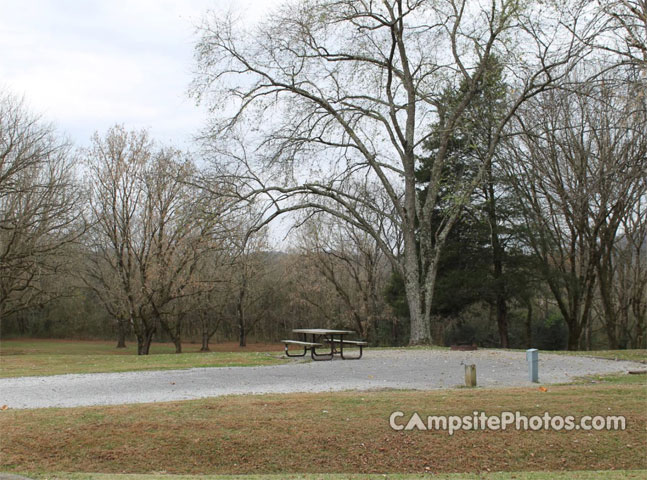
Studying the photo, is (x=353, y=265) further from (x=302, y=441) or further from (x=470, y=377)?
(x=302, y=441)

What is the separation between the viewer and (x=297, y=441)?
7.26m

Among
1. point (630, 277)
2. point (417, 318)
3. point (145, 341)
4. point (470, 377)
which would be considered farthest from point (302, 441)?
point (630, 277)

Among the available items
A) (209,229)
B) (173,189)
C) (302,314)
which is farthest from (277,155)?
(302,314)

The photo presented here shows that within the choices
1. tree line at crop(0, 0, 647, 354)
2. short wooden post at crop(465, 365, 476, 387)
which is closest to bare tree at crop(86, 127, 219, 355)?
tree line at crop(0, 0, 647, 354)

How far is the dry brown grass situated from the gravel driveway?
4.94 feet

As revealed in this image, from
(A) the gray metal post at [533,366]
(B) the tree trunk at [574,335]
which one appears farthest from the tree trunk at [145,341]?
(A) the gray metal post at [533,366]

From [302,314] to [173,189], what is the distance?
20.4 metres

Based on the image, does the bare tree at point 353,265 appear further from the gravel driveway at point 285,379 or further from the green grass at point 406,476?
the green grass at point 406,476

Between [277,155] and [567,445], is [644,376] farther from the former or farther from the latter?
[277,155]

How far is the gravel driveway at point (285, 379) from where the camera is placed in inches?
391

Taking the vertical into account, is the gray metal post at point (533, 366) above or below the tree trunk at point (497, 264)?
below

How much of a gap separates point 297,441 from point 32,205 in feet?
74.3

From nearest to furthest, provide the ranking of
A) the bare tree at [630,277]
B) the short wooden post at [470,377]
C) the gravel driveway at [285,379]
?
the gravel driveway at [285,379] → the short wooden post at [470,377] → the bare tree at [630,277]

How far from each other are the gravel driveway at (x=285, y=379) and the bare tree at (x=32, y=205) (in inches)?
506
